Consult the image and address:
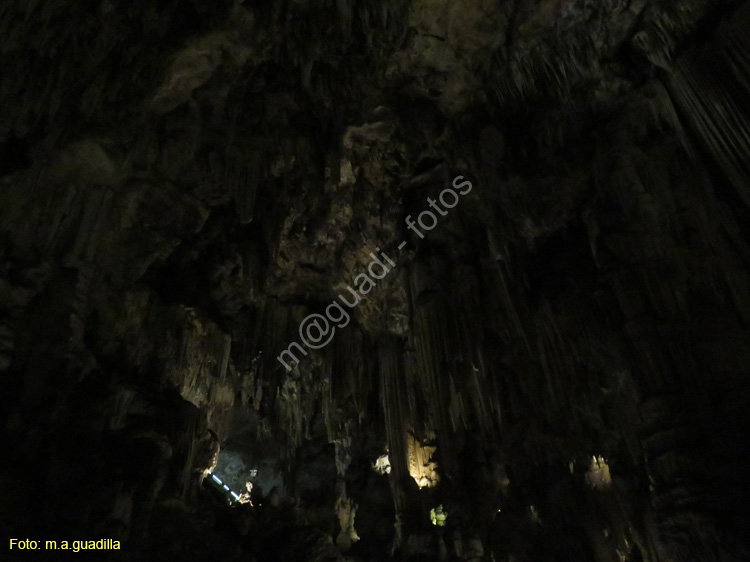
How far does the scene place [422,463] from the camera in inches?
507

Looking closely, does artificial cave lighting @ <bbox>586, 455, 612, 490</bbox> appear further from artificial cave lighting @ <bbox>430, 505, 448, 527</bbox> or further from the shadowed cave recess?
artificial cave lighting @ <bbox>430, 505, 448, 527</bbox>

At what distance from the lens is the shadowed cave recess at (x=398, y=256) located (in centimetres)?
559

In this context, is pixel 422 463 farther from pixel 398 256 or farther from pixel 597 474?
pixel 398 256

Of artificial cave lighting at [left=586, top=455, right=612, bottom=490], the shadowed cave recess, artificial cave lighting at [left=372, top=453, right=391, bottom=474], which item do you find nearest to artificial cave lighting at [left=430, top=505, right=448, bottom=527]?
the shadowed cave recess

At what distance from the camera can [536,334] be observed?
8.77 metres

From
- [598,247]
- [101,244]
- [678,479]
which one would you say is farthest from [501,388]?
[101,244]

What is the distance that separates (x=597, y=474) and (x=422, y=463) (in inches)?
162

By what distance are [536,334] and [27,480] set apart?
24.2 ft

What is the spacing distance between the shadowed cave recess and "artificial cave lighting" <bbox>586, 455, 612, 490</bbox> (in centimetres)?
7

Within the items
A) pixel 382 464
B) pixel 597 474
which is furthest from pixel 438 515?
pixel 597 474

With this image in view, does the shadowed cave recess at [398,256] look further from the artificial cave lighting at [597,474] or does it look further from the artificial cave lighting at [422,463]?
the artificial cave lighting at [422,463]

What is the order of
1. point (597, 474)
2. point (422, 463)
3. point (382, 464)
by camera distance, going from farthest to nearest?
point (382, 464) → point (422, 463) → point (597, 474)

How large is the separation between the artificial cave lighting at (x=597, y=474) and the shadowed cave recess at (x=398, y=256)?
2.9 inches

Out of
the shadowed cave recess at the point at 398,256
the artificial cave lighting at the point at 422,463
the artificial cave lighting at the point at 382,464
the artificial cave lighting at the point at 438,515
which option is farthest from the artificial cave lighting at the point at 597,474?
the artificial cave lighting at the point at 382,464
